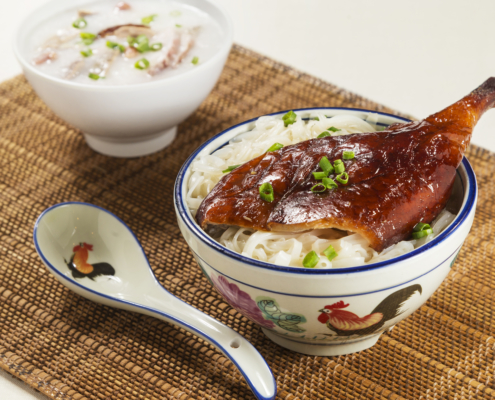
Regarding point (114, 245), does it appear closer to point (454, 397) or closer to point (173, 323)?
point (173, 323)

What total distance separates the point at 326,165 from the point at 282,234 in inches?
9.3

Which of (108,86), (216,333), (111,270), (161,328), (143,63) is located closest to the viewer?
(216,333)

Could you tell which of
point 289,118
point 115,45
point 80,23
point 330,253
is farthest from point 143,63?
point 330,253

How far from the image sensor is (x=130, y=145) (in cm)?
279

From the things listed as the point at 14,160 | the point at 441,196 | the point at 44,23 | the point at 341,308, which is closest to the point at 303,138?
the point at 441,196

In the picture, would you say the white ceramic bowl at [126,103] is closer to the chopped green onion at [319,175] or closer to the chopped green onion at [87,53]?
the chopped green onion at [87,53]

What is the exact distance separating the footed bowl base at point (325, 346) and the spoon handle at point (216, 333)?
0.15m

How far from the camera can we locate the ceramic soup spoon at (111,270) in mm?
1775

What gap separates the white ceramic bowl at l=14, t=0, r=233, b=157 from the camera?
244 cm

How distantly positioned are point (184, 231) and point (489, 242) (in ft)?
4.18

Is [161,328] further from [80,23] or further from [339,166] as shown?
[80,23]

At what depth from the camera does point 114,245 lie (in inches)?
84.8

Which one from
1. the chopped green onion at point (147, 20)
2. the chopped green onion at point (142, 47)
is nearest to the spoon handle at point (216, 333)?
the chopped green onion at point (142, 47)

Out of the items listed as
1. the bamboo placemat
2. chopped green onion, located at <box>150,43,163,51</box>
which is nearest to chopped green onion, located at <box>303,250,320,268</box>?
the bamboo placemat
